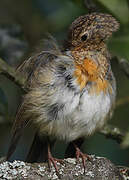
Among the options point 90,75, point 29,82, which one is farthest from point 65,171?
point 29,82

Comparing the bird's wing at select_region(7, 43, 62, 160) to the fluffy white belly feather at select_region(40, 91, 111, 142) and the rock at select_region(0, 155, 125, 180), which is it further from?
the rock at select_region(0, 155, 125, 180)

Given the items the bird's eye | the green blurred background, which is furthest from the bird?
the green blurred background

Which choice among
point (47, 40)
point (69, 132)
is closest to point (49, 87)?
point (69, 132)

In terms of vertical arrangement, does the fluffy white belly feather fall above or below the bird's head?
below

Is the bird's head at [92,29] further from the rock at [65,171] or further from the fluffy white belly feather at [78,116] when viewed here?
the rock at [65,171]

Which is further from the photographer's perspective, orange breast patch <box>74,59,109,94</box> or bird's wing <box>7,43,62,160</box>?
bird's wing <box>7,43,62,160</box>

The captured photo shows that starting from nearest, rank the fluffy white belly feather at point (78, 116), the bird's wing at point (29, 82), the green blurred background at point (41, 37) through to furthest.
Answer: the fluffy white belly feather at point (78, 116) → the bird's wing at point (29, 82) → the green blurred background at point (41, 37)

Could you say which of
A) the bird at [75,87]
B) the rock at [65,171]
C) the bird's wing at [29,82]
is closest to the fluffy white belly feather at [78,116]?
the bird at [75,87]
